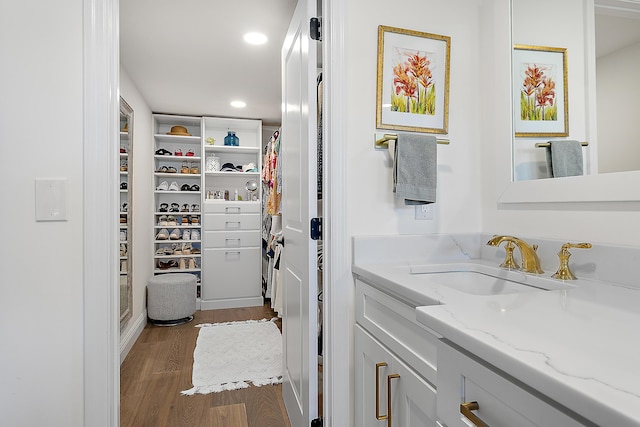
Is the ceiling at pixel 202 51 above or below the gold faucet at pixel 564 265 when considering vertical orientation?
above

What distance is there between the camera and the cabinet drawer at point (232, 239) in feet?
12.9

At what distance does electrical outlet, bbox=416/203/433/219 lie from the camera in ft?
4.74

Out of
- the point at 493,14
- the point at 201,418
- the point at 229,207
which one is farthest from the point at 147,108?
the point at 493,14

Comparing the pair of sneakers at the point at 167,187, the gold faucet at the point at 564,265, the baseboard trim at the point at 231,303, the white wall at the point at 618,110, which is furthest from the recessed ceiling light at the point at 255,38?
the baseboard trim at the point at 231,303

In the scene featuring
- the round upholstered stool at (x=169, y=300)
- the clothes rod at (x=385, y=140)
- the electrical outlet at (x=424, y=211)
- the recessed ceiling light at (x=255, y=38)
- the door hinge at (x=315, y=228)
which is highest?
the recessed ceiling light at (x=255, y=38)

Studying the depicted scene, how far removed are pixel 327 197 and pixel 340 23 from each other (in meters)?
0.69

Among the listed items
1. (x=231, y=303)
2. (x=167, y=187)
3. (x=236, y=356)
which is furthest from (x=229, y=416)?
(x=167, y=187)

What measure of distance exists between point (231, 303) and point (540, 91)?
3663 millimetres

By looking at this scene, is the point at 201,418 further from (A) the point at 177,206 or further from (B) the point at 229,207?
(A) the point at 177,206

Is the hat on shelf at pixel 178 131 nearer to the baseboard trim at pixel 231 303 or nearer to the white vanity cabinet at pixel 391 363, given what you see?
the baseboard trim at pixel 231 303

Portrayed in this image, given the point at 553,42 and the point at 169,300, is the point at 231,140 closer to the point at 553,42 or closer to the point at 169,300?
the point at 169,300

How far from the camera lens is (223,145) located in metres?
4.26

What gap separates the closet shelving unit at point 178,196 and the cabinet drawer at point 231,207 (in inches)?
8.7

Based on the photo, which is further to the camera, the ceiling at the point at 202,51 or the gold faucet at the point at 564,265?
the ceiling at the point at 202,51
